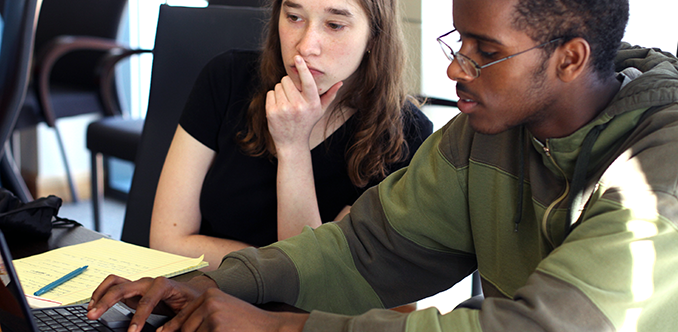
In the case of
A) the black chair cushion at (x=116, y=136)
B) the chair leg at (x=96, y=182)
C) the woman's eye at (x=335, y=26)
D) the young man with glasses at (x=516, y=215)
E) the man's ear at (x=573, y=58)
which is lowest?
the chair leg at (x=96, y=182)

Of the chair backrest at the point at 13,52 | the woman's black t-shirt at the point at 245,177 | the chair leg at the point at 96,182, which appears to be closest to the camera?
the chair backrest at the point at 13,52

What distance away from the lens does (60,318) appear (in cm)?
69

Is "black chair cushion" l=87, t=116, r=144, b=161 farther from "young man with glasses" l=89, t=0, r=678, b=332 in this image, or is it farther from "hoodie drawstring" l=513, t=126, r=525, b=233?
"hoodie drawstring" l=513, t=126, r=525, b=233

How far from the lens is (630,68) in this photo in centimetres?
77

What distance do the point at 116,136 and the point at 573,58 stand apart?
6.40 feet

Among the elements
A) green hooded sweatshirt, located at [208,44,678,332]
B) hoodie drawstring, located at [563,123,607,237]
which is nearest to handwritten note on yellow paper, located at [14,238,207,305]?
green hooded sweatshirt, located at [208,44,678,332]

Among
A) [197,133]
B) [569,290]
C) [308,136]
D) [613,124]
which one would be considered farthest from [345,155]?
[569,290]

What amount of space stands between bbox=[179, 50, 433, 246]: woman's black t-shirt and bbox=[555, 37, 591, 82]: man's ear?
59 cm

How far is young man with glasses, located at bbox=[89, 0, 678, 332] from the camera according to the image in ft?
1.82

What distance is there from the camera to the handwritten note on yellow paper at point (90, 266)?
798 millimetres

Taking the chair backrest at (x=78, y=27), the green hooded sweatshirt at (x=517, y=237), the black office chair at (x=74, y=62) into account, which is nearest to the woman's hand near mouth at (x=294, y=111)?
the green hooded sweatshirt at (x=517, y=237)

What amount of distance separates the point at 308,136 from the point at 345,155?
0.09 m

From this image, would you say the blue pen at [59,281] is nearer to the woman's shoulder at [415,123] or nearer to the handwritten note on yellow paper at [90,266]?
the handwritten note on yellow paper at [90,266]

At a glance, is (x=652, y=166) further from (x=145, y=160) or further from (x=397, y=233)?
(x=145, y=160)
